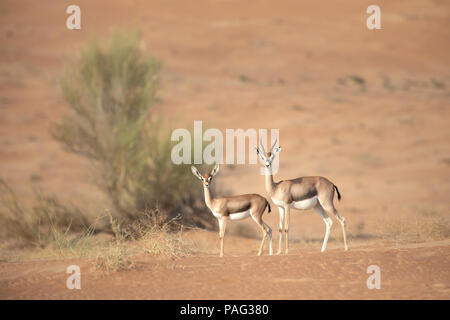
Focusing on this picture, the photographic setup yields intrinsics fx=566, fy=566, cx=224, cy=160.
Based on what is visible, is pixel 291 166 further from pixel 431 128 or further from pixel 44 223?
pixel 44 223

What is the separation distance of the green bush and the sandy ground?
80cm

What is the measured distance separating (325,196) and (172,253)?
2770mm

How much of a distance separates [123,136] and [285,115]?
730 inches

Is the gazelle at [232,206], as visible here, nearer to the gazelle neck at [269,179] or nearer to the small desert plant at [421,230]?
the gazelle neck at [269,179]

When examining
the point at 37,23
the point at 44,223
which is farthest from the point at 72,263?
the point at 37,23

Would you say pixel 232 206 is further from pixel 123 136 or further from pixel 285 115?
pixel 285 115

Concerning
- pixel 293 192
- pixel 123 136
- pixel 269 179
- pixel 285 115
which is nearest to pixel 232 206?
pixel 269 179

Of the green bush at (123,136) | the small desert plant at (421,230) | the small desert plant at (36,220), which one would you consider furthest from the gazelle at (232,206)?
the small desert plant at (36,220)

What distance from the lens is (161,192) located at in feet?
47.6

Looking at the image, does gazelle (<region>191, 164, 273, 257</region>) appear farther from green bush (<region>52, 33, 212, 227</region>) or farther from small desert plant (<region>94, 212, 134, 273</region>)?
green bush (<region>52, 33, 212, 227</region>)

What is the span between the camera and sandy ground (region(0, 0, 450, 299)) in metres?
8.16

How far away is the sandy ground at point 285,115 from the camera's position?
8156mm

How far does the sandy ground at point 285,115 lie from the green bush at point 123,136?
0.80m

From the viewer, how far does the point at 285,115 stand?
103ft
